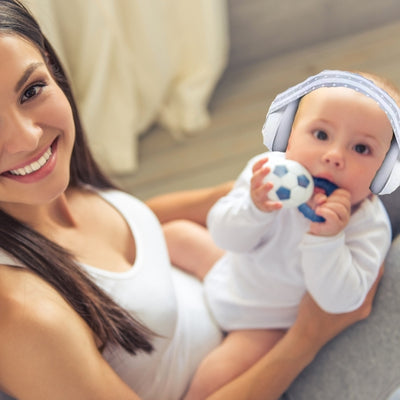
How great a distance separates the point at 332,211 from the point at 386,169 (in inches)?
3.2

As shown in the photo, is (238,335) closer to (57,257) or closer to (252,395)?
(252,395)

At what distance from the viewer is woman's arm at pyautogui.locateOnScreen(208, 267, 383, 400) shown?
2.20 ft

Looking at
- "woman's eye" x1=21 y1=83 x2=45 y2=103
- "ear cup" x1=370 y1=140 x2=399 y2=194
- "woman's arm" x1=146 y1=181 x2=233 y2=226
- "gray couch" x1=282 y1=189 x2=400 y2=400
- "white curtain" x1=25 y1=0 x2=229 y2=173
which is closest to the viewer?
"ear cup" x1=370 y1=140 x2=399 y2=194

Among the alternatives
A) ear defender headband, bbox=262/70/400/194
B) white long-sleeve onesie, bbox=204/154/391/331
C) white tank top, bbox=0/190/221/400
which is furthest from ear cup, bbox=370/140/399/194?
white tank top, bbox=0/190/221/400

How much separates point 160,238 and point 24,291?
0.24m

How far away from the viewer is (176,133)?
136 cm

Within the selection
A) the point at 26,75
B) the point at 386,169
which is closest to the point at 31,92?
the point at 26,75

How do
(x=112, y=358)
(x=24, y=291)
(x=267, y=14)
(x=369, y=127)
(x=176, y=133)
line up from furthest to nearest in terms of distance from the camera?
(x=176, y=133)
(x=267, y=14)
(x=112, y=358)
(x=24, y=291)
(x=369, y=127)

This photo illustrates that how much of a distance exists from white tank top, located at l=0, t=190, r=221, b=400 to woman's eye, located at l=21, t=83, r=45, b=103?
23 cm

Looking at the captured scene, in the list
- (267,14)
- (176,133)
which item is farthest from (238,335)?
(176,133)

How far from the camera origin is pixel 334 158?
45cm

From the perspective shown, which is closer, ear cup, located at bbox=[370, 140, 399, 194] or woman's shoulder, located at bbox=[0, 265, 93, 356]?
ear cup, located at bbox=[370, 140, 399, 194]

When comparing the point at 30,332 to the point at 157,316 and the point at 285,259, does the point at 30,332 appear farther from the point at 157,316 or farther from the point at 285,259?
the point at 285,259

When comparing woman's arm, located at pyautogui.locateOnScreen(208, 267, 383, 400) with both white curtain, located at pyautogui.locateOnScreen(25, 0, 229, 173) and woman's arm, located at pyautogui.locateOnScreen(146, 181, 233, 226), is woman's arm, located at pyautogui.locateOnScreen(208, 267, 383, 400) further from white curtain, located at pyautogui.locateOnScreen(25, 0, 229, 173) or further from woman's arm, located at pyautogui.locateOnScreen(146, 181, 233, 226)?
white curtain, located at pyautogui.locateOnScreen(25, 0, 229, 173)
